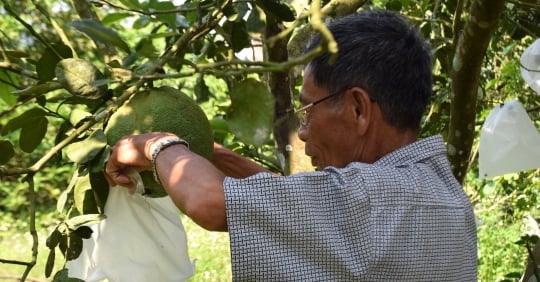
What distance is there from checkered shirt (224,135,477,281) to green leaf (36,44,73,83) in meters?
0.31

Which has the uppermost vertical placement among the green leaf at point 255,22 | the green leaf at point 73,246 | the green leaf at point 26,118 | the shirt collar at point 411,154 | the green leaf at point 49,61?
the green leaf at point 255,22

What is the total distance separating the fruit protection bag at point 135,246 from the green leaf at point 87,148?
0.64 ft

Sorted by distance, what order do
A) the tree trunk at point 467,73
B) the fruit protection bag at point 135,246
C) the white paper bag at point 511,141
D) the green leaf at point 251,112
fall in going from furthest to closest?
1. the white paper bag at point 511,141
2. the tree trunk at point 467,73
3. the fruit protection bag at point 135,246
4. the green leaf at point 251,112

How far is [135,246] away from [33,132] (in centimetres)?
25

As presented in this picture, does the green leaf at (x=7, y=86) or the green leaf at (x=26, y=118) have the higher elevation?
the green leaf at (x=26, y=118)

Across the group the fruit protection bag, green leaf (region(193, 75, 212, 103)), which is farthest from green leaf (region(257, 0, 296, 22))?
green leaf (region(193, 75, 212, 103))

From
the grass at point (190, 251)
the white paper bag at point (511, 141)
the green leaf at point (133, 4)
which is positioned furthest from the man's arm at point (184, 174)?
the grass at point (190, 251)

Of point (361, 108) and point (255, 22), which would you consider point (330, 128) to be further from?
point (255, 22)

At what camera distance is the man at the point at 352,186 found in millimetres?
968

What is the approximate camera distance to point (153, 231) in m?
1.30

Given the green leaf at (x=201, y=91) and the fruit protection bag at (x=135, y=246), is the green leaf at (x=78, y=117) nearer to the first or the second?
the fruit protection bag at (x=135, y=246)

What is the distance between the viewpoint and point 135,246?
4.13ft

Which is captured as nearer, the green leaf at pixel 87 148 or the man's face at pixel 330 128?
the green leaf at pixel 87 148

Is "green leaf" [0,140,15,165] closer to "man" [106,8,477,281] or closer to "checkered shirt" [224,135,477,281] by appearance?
"man" [106,8,477,281]
